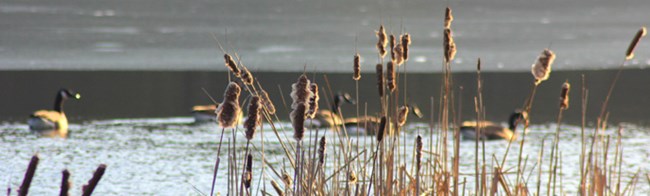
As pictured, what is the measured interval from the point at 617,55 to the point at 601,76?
101cm

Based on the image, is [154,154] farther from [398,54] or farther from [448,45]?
[448,45]

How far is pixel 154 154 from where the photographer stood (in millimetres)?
8414

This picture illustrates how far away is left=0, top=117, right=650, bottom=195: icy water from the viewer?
691cm

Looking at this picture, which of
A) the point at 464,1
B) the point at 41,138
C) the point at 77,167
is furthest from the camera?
the point at 464,1

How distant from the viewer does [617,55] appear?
1673 centimetres

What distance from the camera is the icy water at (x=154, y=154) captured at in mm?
6910

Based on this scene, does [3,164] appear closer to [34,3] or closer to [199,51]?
[199,51]

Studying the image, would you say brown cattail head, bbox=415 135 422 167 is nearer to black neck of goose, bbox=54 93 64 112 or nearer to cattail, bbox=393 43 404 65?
cattail, bbox=393 43 404 65

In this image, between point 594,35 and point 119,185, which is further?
point 594,35

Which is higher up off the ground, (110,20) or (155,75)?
(110,20)

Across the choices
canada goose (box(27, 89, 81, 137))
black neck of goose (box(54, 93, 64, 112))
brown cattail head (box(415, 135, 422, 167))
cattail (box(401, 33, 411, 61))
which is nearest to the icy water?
canada goose (box(27, 89, 81, 137))

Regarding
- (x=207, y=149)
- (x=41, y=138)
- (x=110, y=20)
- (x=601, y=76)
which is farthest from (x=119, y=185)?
(x=110, y=20)

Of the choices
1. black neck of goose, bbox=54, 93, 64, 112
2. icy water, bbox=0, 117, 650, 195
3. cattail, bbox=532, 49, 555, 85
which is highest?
black neck of goose, bbox=54, 93, 64, 112

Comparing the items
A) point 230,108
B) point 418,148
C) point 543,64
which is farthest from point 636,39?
point 230,108
